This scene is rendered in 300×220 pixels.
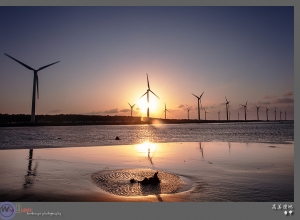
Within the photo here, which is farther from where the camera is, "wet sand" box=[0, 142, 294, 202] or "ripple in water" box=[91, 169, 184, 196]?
"ripple in water" box=[91, 169, 184, 196]

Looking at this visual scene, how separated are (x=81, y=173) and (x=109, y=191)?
5.11 metres

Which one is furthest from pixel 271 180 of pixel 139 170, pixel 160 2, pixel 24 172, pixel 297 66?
pixel 24 172

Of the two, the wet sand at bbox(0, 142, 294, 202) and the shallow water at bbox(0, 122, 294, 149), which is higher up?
the shallow water at bbox(0, 122, 294, 149)

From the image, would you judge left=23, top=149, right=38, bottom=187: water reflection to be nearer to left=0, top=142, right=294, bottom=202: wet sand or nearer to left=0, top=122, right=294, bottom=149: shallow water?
left=0, top=142, right=294, bottom=202: wet sand
